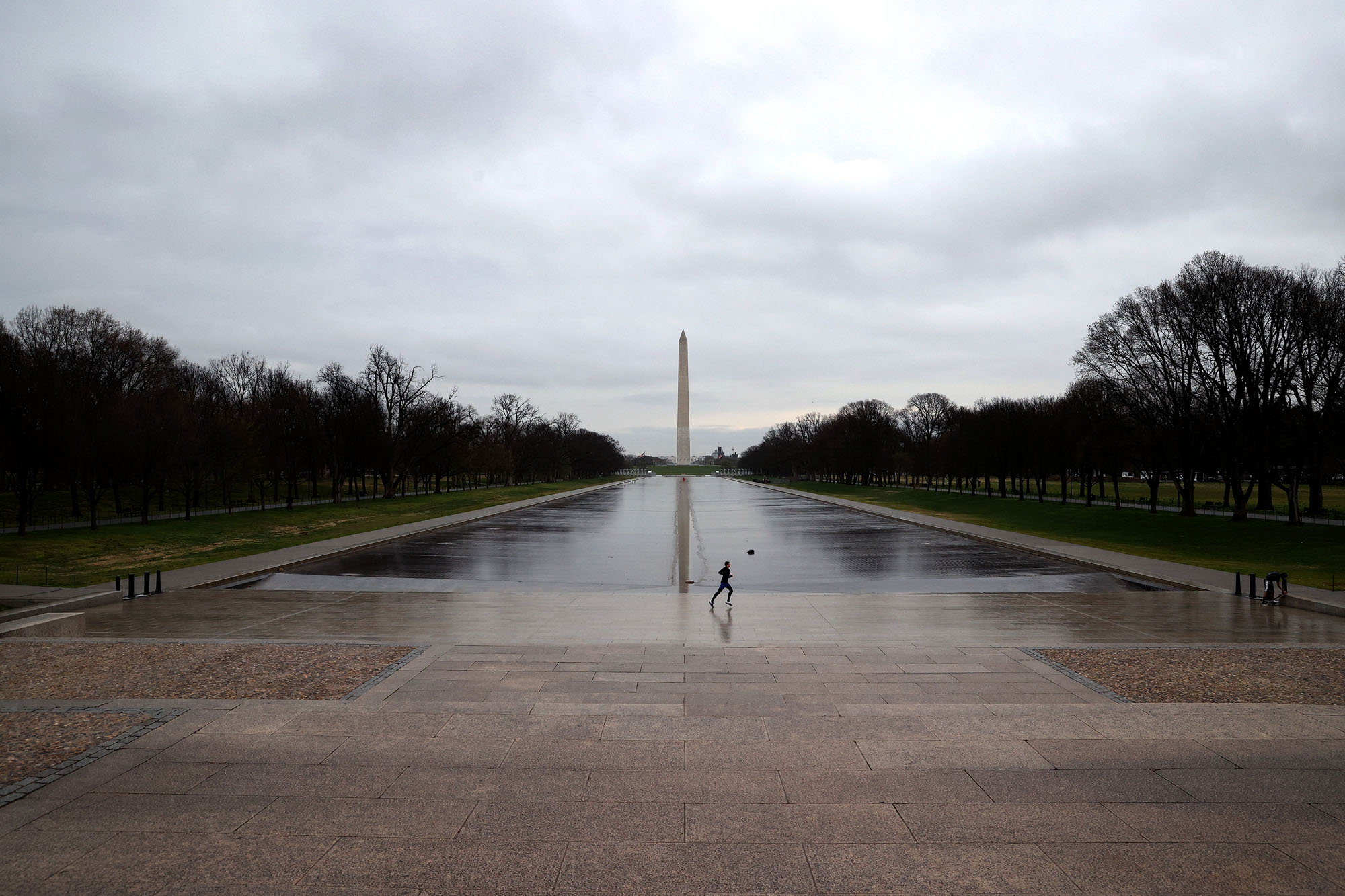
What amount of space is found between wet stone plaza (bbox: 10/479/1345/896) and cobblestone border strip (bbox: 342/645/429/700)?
7 centimetres

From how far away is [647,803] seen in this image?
233 inches

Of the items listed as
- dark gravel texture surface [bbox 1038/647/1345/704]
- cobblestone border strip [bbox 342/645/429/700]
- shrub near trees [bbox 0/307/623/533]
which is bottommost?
dark gravel texture surface [bbox 1038/647/1345/704]

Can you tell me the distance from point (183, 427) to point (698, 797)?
145 ft

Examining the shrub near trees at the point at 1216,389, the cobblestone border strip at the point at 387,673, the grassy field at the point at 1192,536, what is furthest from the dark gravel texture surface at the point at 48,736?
the shrub near trees at the point at 1216,389

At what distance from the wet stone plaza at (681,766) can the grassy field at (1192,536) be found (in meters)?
12.5

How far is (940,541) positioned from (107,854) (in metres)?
30.5

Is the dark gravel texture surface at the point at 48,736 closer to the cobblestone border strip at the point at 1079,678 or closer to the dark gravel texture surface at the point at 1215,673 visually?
the cobblestone border strip at the point at 1079,678

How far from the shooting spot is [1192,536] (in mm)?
35000

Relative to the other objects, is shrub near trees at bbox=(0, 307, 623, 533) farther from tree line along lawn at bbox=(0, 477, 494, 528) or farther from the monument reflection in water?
the monument reflection in water

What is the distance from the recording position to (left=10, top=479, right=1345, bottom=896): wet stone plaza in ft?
16.3

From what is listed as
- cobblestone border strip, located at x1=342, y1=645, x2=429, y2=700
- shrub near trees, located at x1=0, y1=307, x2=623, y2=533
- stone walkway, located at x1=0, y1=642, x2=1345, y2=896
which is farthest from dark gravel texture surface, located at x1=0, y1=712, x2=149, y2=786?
shrub near trees, located at x1=0, y1=307, x2=623, y2=533

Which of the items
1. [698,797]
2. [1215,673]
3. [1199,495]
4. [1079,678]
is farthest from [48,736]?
[1199,495]

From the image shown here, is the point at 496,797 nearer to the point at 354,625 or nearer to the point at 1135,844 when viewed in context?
the point at 1135,844

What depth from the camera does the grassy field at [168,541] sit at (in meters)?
22.8
